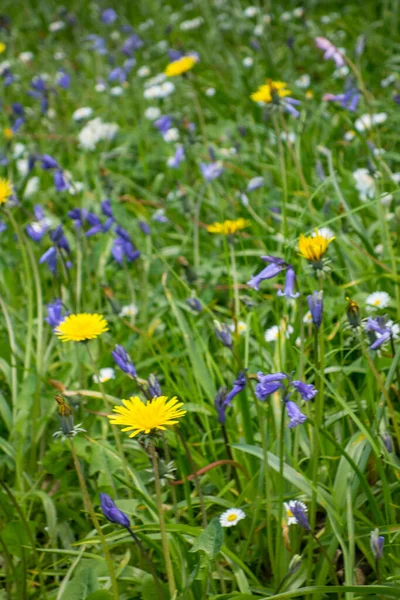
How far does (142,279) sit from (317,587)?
1562 millimetres

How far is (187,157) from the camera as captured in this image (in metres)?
3.67

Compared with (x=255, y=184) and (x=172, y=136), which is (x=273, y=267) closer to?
(x=255, y=184)

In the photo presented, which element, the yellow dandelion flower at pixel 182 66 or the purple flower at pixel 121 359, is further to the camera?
the yellow dandelion flower at pixel 182 66

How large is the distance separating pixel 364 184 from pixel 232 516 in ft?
5.51

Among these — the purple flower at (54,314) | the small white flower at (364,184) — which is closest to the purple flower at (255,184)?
the small white flower at (364,184)

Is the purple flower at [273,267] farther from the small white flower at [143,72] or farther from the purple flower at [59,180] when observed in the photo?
the small white flower at [143,72]

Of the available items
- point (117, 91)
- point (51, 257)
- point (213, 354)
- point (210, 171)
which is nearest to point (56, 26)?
point (117, 91)

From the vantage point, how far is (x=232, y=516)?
1613mm

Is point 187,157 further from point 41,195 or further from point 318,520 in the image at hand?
point 318,520

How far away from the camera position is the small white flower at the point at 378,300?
2117 millimetres

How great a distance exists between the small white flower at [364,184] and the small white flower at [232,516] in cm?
157

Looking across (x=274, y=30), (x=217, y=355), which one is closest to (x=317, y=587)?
(x=217, y=355)

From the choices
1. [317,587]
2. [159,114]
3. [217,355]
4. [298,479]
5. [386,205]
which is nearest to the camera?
[317,587]

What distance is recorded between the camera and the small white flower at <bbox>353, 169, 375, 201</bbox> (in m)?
2.89
